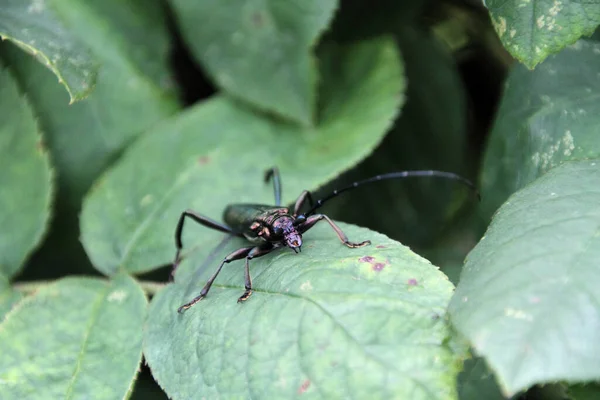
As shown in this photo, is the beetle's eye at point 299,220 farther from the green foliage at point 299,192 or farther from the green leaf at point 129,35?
the green leaf at point 129,35

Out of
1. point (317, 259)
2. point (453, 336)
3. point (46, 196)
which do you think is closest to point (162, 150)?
point (46, 196)

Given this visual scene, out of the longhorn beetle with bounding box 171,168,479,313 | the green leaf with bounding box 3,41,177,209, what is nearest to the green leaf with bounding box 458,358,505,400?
the longhorn beetle with bounding box 171,168,479,313

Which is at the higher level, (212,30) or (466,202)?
(212,30)

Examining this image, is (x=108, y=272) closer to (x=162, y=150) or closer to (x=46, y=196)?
(x=46, y=196)

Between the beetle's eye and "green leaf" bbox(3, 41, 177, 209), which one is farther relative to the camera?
"green leaf" bbox(3, 41, 177, 209)

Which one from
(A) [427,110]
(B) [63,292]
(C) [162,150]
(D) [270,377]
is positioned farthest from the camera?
(A) [427,110]

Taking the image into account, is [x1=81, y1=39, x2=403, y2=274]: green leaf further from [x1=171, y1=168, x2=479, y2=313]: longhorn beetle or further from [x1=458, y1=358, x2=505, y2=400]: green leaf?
[x1=458, y1=358, x2=505, y2=400]: green leaf
